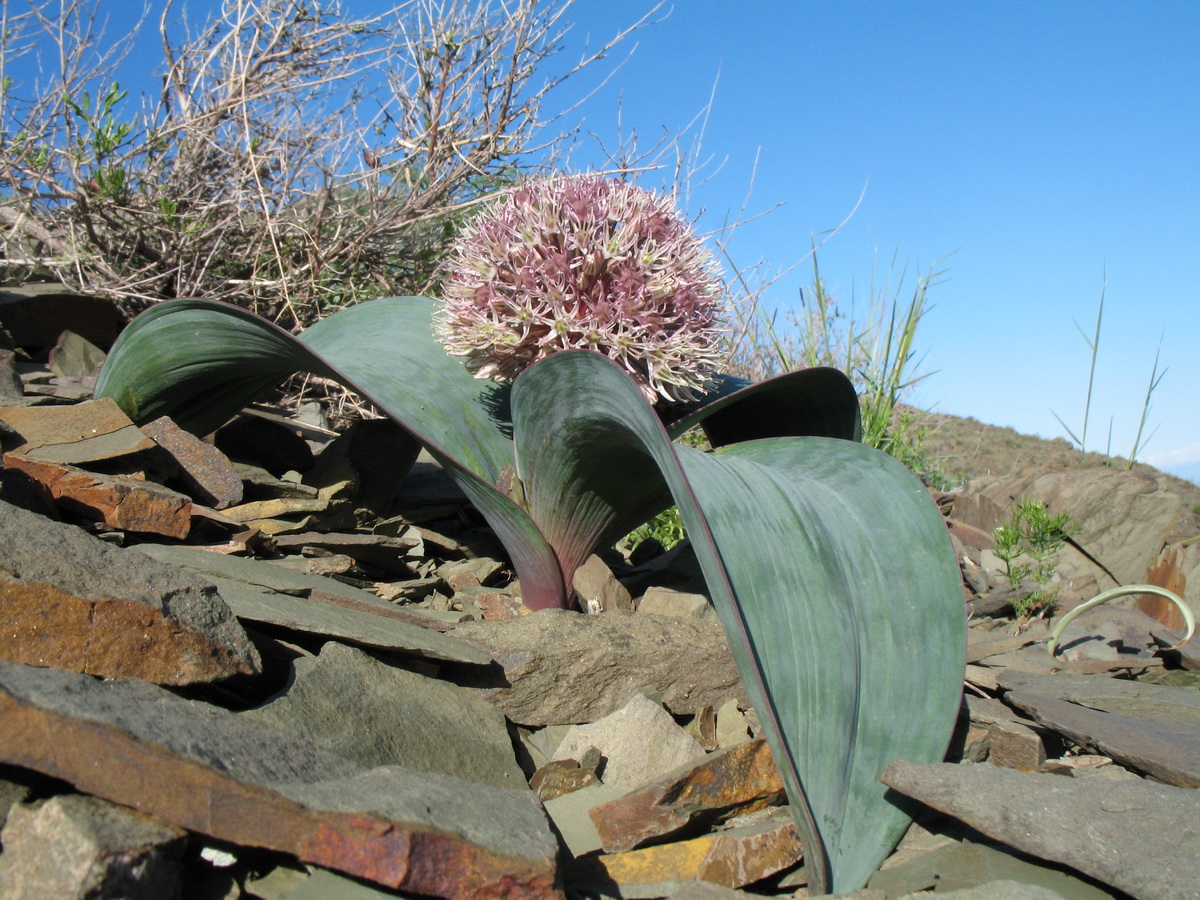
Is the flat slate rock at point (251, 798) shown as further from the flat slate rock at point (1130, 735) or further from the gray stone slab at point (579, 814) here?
the flat slate rock at point (1130, 735)

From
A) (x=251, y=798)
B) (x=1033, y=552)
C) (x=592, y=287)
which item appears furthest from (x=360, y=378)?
(x=1033, y=552)

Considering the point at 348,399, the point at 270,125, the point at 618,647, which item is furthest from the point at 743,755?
the point at 270,125

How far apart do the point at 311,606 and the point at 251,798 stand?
0.88 meters

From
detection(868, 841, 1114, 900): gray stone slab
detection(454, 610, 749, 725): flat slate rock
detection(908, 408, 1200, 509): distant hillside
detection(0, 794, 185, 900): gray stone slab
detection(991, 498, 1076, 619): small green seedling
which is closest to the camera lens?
detection(0, 794, 185, 900): gray stone slab

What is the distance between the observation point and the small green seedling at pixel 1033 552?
11.1 ft

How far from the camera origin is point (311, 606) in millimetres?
1965

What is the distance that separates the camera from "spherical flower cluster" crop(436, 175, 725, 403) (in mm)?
2182

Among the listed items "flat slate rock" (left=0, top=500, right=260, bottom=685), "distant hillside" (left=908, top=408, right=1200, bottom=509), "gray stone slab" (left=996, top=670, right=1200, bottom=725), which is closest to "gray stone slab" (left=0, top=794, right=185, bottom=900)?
"flat slate rock" (left=0, top=500, right=260, bottom=685)

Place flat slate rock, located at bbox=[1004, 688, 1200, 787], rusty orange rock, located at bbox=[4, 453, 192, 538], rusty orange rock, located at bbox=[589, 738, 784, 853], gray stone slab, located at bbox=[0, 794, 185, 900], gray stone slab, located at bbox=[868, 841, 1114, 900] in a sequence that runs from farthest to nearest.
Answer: rusty orange rock, located at bbox=[4, 453, 192, 538] < flat slate rock, located at bbox=[1004, 688, 1200, 787] < rusty orange rock, located at bbox=[589, 738, 784, 853] < gray stone slab, located at bbox=[868, 841, 1114, 900] < gray stone slab, located at bbox=[0, 794, 185, 900]

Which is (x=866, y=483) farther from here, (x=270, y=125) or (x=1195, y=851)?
(x=270, y=125)

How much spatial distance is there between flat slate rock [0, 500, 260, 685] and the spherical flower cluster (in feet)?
3.17

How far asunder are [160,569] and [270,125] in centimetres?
413

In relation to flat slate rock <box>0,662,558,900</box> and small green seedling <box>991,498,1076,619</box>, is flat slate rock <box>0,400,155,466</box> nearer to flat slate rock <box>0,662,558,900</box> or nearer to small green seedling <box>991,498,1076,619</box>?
flat slate rock <box>0,662,558,900</box>

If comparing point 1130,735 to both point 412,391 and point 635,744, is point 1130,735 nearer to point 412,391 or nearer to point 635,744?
point 635,744
